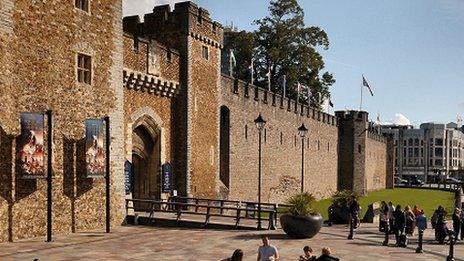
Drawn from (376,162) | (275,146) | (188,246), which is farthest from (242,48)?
(188,246)

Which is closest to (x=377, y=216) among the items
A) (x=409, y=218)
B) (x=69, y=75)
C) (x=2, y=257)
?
(x=409, y=218)

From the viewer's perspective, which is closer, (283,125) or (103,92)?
(103,92)

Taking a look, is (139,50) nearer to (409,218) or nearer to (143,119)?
(143,119)

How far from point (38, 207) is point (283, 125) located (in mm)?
26845

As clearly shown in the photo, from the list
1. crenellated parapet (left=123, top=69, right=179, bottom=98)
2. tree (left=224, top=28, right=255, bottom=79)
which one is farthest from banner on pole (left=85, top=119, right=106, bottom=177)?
tree (left=224, top=28, right=255, bottom=79)

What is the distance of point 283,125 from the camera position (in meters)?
42.5

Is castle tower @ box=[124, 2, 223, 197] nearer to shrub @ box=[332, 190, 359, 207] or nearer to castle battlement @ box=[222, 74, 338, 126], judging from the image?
castle battlement @ box=[222, 74, 338, 126]

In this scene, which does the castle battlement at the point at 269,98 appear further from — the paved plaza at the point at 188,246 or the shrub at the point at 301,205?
→ the shrub at the point at 301,205

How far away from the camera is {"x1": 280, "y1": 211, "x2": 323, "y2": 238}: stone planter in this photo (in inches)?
740

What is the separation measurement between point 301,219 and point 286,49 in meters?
39.1

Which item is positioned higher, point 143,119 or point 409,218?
point 143,119

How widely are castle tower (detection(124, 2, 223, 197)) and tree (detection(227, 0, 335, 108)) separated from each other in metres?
25.8

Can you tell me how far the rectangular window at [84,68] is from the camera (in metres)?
19.5

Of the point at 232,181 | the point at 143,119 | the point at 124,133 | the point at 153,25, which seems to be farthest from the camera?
the point at 232,181
